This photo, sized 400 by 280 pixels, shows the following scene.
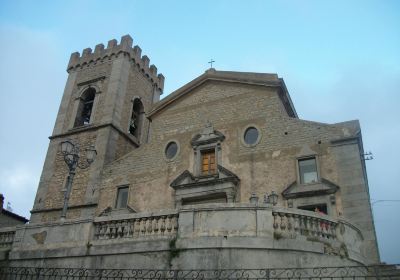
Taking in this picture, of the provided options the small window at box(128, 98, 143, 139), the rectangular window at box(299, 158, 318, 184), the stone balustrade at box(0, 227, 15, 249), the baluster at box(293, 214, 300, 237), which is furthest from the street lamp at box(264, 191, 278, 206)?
the small window at box(128, 98, 143, 139)

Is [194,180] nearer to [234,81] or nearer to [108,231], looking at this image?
[234,81]

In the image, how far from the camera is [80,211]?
18891mm

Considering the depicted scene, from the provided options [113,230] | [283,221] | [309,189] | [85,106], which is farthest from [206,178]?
[85,106]

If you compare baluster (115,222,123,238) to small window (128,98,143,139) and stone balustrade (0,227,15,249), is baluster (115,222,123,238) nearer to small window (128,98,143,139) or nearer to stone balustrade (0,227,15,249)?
stone balustrade (0,227,15,249)

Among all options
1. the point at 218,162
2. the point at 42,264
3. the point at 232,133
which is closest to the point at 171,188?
the point at 218,162

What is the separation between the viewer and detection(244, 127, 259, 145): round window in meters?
16.9

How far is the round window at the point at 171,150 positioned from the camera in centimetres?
1850

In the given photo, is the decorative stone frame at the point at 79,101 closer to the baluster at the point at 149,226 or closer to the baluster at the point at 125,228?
the baluster at the point at 125,228

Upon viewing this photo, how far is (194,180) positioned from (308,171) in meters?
4.71

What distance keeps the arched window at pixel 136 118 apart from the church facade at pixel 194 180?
9cm

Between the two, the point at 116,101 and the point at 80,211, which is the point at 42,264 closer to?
the point at 80,211

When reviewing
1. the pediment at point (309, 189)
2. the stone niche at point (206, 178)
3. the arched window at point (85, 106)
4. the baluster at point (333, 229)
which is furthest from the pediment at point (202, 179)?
the arched window at point (85, 106)

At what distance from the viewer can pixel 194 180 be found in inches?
663

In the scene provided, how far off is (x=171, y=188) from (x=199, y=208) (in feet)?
25.2
